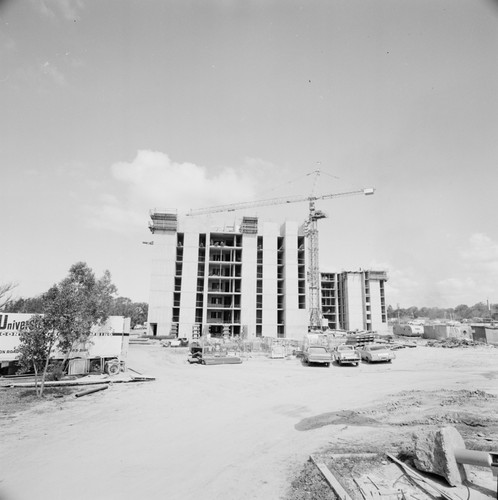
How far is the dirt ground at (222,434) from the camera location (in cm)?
743

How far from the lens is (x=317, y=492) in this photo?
682 cm

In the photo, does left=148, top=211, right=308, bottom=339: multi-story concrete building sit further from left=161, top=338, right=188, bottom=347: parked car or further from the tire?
the tire

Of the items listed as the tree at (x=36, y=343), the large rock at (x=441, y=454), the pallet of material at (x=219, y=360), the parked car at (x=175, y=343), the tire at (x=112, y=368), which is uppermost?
the tree at (x=36, y=343)

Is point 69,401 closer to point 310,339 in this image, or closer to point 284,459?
point 284,459

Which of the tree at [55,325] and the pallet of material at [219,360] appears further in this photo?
the pallet of material at [219,360]

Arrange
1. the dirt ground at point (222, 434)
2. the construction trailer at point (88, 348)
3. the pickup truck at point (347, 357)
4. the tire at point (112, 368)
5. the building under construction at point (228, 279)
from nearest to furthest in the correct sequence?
the dirt ground at point (222, 434)
the construction trailer at point (88, 348)
the tire at point (112, 368)
the pickup truck at point (347, 357)
the building under construction at point (228, 279)

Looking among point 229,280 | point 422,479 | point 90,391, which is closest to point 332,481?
point 422,479

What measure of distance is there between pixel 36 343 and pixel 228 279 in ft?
172

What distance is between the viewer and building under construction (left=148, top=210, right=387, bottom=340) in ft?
208

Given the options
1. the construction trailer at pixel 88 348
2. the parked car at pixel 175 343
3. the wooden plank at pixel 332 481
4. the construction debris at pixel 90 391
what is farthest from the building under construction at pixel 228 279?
the wooden plank at pixel 332 481

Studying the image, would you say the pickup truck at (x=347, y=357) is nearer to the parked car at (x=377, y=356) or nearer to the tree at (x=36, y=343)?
the parked car at (x=377, y=356)

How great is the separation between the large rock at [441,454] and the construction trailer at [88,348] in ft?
65.2

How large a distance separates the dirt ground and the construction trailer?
4.50 metres

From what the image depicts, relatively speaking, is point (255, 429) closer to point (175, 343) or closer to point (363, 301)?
point (175, 343)
